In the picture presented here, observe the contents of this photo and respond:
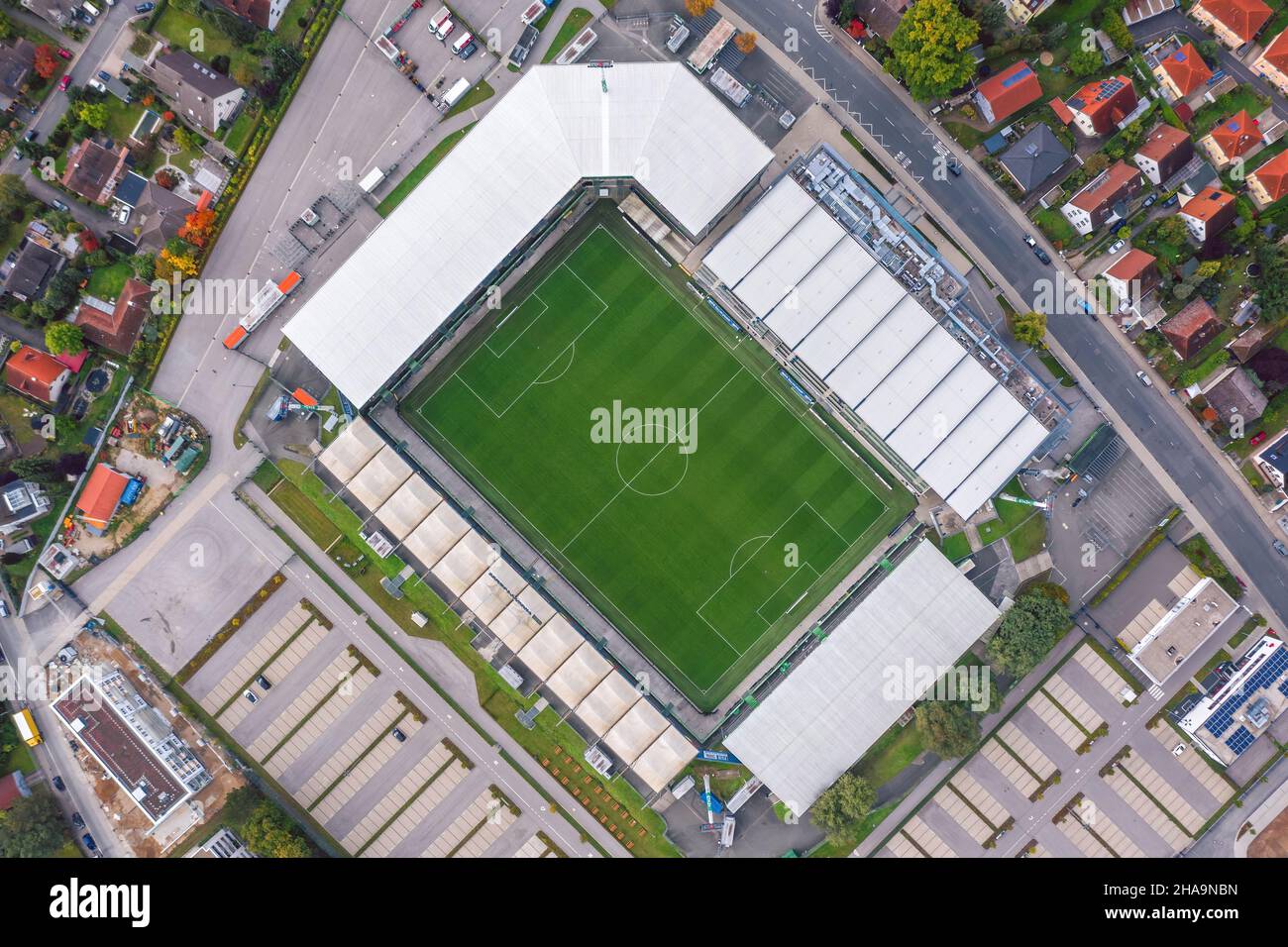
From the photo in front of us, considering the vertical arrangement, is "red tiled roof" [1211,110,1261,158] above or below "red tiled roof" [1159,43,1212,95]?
below

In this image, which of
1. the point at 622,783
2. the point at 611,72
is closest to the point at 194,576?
the point at 622,783

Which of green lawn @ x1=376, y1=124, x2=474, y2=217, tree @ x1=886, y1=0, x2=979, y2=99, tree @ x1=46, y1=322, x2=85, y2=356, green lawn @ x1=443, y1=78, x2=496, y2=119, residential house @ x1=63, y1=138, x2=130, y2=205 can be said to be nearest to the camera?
tree @ x1=886, y1=0, x2=979, y2=99

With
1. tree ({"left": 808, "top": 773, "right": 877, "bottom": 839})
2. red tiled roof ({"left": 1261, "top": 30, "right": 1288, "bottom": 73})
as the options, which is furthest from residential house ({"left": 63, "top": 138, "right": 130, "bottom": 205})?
red tiled roof ({"left": 1261, "top": 30, "right": 1288, "bottom": 73})

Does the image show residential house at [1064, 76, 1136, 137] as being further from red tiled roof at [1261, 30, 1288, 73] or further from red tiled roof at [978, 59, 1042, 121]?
red tiled roof at [1261, 30, 1288, 73]

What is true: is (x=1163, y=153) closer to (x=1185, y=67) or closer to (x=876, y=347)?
(x=1185, y=67)

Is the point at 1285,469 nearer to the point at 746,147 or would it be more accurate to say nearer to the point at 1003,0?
the point at 1003,0

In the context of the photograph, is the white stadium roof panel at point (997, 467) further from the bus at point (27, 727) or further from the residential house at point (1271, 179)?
A: the bus at point (27, 727)

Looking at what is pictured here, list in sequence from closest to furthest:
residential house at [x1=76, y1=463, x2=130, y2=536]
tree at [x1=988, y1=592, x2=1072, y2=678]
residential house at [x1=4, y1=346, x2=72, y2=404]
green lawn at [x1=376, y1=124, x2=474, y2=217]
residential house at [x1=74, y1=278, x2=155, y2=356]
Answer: tree at [x1=988, y1=592, x2=1072, y2=678] < residential house at [x1=4, y1=346, x2=72, y2=404] < residential house at [x1=76, y1=463, x2=130, y2=536] < residential house at [x1=74, y1=278, x2=155, y2=356] < green lawn at [x1=376, y1=124, x2=474, y2=217]

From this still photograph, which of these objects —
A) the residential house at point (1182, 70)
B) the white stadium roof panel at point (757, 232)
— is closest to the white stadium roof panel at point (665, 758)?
the white stadium roof panel at point (757, 232)
